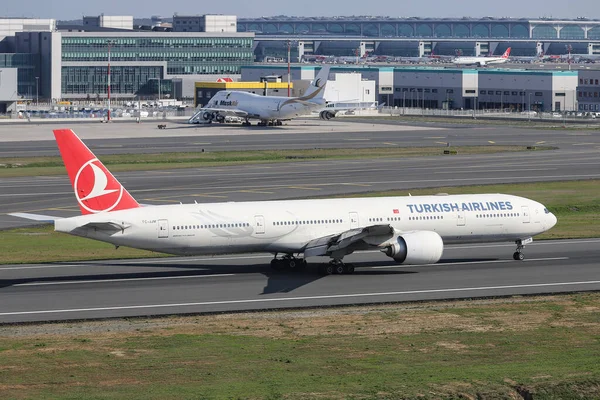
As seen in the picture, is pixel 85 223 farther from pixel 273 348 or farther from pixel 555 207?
pixel 555 207

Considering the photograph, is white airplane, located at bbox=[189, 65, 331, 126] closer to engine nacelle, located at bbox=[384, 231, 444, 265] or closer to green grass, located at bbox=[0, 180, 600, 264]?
green grass, located at bbox=[0, 180, 600, 264]

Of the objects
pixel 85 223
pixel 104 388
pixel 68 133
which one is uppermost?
pixel 68 133

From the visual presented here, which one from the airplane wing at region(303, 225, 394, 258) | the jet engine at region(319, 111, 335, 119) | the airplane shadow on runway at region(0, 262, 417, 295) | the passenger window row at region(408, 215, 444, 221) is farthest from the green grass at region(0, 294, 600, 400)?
the jet engine at region(319, 111, 335, 119)

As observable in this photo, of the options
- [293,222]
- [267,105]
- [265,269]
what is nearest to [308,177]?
[265,269]

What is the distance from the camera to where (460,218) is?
54.0m

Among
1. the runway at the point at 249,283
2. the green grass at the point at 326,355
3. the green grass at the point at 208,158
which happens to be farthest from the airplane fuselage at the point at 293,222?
the green grass at the point at 208,158

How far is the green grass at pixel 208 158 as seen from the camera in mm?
106150

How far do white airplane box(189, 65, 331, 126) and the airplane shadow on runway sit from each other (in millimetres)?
108598

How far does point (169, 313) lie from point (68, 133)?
1066 cm

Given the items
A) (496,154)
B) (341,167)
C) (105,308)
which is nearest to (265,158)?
(341,167)

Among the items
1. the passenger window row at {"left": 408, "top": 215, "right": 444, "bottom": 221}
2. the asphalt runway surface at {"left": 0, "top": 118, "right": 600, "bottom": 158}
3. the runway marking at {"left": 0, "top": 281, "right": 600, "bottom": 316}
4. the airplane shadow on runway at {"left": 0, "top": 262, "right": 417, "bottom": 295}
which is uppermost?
the asphalt runway surface at {"left": 0, "top": 118, "right": 600, "bottom": 158}

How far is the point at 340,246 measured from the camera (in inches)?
2013

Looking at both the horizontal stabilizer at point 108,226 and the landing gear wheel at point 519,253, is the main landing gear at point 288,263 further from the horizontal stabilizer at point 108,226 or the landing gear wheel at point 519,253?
the landing gear wheel at point 519,253

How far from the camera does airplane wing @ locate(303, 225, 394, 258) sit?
4972 centimetres
